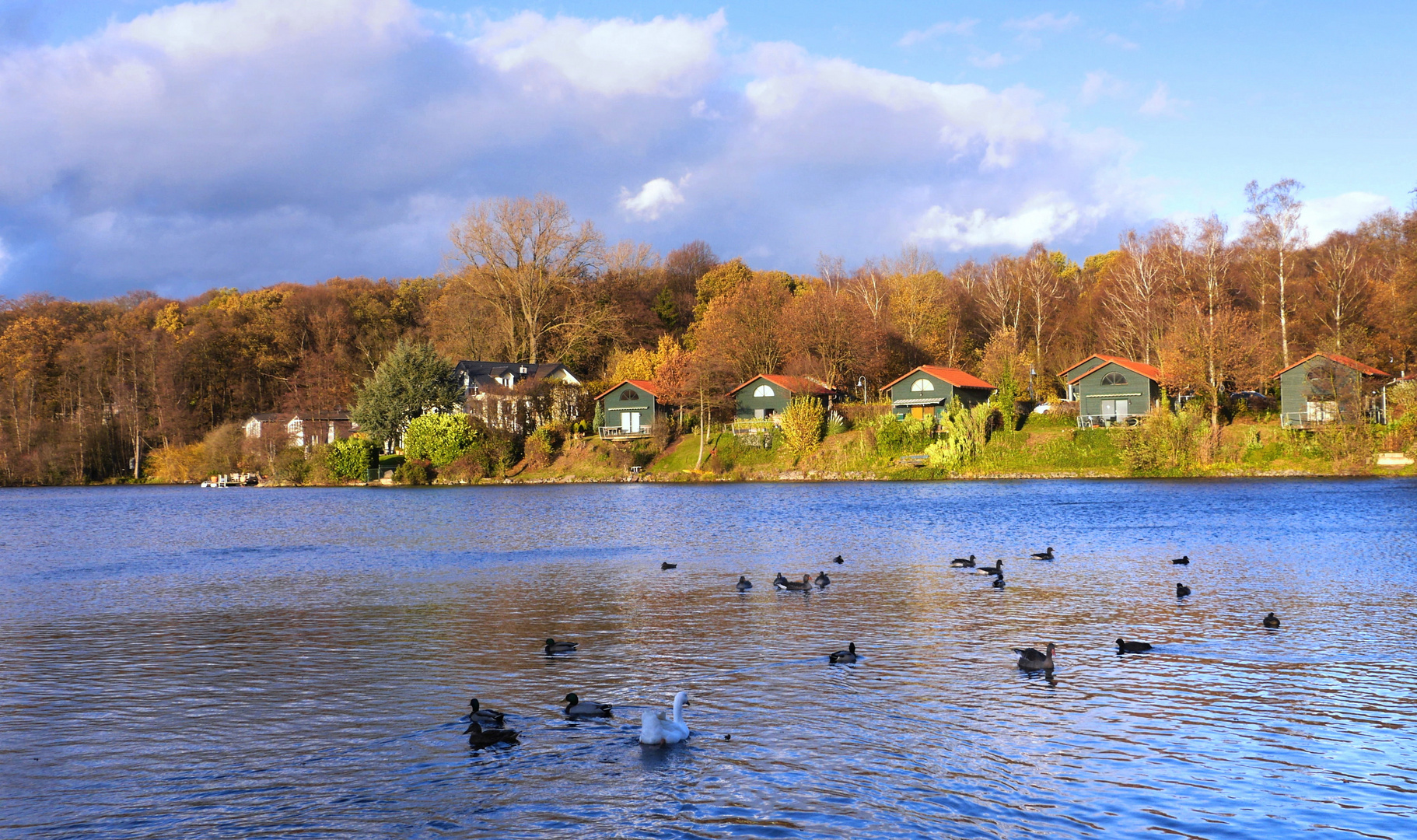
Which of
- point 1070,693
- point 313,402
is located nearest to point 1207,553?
point 1070,693

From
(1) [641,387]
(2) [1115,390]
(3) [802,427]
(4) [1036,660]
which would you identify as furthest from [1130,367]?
(4) [1036,660]

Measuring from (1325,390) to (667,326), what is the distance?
229ft

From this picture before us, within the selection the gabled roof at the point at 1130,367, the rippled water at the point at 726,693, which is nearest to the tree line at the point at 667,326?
the gabled roof at the point at 1130,367

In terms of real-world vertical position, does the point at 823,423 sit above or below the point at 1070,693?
above

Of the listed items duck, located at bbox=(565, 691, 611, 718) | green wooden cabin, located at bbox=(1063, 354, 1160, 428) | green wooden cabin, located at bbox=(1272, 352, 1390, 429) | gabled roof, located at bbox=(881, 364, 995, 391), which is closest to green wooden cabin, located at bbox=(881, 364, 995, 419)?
gabled roof, located at bbox=(881, 364, 995, 391)

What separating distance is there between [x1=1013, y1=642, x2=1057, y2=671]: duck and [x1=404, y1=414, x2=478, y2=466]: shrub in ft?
252

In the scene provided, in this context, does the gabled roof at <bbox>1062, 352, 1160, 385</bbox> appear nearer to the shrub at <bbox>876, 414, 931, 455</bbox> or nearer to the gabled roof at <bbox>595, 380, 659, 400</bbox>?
the shrub at <bbox>876, 414, 931, 455</bbox>

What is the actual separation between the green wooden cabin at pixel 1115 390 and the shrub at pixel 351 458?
6067cm

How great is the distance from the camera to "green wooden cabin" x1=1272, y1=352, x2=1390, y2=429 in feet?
212

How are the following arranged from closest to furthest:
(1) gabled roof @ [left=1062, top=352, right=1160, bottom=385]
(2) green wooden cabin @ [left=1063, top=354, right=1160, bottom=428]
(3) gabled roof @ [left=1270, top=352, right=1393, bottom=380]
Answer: (3) gabled roof @ [left=1270, top=352, right=1393, bottom=380] < (1) gabled roof @ [left=1062, top=352, right=1160, bottom=385] < (2) green wooden cabin @ [left=1063, top=354, right=1160, bottom=428]

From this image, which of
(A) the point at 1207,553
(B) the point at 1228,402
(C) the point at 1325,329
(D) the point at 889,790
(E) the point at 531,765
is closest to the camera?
(D) the point at 889,790

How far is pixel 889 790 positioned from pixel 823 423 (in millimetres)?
75228

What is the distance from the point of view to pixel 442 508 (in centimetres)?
5800

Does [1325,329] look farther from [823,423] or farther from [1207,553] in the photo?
[1207,553]
